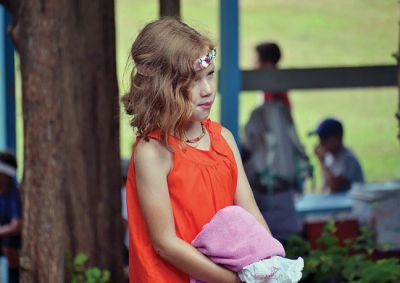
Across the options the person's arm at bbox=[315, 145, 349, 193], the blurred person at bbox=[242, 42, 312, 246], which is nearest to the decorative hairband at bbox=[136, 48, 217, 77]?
the blurred person at bbox=[242, 42, 312, 246]

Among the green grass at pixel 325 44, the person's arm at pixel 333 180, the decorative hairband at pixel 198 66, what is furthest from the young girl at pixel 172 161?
the green grass at pixel 325 44

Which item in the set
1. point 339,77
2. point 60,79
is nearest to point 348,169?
Result: point 339,77

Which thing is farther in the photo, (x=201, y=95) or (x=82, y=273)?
(x=82, y=273)

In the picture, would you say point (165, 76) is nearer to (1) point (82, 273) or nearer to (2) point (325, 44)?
(1) point (82, 273)

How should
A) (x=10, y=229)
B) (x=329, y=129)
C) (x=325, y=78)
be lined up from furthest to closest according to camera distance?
1. (x=329, y=129)
2. (x=10, y=229)
3. (x=325, y=78)

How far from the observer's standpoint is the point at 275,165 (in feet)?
22.0

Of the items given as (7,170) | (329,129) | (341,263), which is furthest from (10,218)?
(329,129)

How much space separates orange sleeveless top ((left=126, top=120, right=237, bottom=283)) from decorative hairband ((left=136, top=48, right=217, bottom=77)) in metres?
0.19

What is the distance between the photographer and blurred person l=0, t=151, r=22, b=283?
21.1 ft

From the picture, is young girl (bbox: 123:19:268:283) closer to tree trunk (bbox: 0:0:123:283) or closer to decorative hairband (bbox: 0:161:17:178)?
tree trunk (bbox: 0:0:123:283)

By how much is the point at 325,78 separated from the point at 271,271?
9.01 feet

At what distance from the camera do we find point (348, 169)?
7867 millimetres

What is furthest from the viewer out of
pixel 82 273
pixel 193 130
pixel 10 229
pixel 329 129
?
pixel 329 129

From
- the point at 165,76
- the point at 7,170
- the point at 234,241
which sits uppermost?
the point at 165,76
